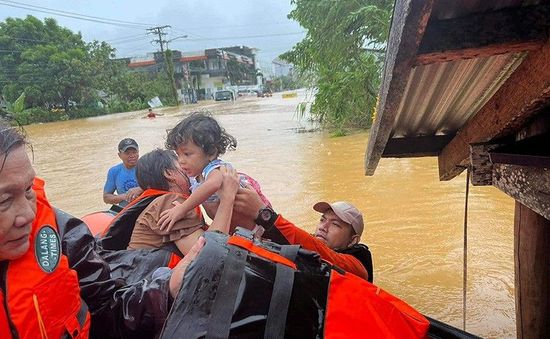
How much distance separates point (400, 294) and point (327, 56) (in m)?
11.2

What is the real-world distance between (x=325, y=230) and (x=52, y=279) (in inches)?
61.3

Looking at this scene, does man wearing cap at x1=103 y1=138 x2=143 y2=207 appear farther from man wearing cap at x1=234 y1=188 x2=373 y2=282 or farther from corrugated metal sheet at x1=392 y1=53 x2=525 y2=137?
corrugated metal sheet at x1=392 y1=53 x2=525 y2=137

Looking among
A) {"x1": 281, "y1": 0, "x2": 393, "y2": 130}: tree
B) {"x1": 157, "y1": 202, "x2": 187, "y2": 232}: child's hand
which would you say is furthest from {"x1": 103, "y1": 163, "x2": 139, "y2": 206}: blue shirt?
{"x1": 281, "y1": 0, "x2": 393, "y2": 130}: tree

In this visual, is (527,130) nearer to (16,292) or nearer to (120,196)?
(16,292)

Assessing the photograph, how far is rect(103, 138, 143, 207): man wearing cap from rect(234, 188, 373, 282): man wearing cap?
3.29 meters

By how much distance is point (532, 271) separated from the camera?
2164 millimetres

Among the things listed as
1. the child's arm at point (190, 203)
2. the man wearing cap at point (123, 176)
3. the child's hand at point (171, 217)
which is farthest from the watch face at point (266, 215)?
the man wearing cap at point (123, 176)

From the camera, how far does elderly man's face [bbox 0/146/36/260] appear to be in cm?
123

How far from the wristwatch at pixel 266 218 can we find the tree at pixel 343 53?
11265 millimetres

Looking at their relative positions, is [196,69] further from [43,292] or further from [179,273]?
[43,292]

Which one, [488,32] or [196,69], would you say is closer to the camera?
[488,32]

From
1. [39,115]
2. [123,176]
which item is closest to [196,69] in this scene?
[39,115]

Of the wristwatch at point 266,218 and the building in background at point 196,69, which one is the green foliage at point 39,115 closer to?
the building in background at point 196,69

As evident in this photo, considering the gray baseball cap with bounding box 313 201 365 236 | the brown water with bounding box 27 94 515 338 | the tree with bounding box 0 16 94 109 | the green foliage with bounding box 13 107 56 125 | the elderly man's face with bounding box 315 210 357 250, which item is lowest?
the brown water with bounding box 27 94 515 338
